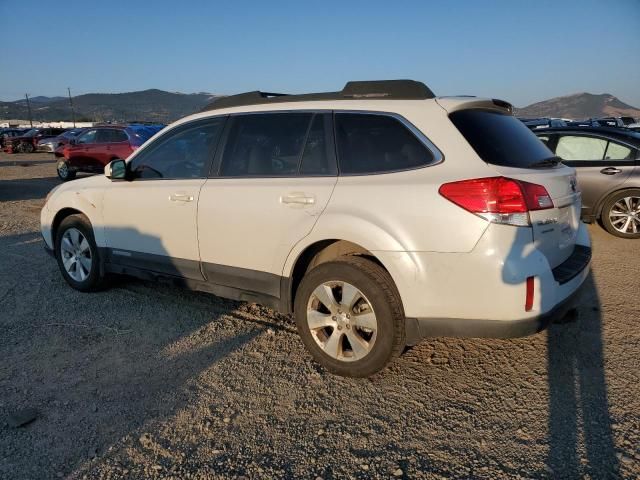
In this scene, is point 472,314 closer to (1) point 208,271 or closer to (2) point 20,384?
(1) point 208,271

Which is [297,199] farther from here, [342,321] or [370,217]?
[342,321]

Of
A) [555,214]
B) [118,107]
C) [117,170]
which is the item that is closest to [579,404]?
[555,214]

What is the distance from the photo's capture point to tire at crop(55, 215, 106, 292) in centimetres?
471

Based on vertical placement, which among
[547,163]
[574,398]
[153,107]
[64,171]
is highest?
[153,107]

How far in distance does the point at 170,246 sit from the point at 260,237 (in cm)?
103

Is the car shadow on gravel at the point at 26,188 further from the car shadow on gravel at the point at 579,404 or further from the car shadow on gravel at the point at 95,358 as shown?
the car shadow on gravel at the point at 579,404

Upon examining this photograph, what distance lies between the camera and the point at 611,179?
707 centimetres

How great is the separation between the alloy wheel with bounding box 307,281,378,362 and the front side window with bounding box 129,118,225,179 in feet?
4.88

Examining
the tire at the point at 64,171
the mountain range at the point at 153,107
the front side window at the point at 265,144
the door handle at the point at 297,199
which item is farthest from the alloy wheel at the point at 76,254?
the mountain range at the point at 153,107

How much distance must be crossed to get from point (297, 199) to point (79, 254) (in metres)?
2.82

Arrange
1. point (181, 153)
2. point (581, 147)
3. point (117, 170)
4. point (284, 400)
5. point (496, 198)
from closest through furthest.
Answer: point (496, 198), point (284, 400), point (181, 153), point (117, 170), point (581, 147)

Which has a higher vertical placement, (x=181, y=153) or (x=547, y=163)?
(x=181, y=153)

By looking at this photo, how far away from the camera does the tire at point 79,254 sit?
4707 mm

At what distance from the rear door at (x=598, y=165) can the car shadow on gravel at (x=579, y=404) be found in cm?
370
